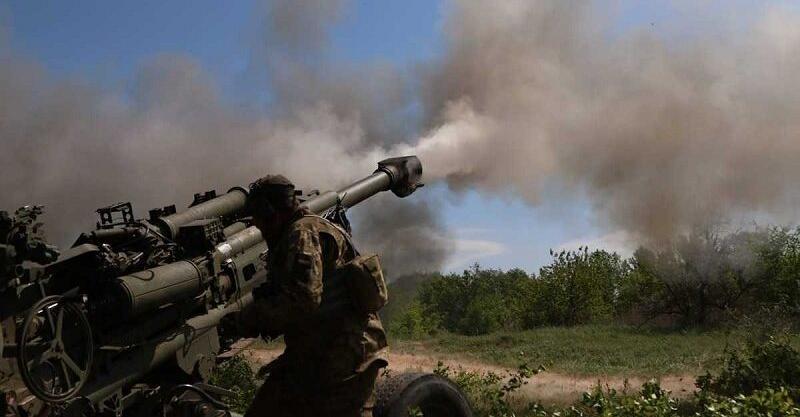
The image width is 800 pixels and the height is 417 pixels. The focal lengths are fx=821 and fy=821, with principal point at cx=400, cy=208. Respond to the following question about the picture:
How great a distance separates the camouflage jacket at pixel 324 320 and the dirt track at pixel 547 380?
5959 mm

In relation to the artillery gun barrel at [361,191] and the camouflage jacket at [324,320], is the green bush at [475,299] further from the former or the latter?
the camouflage jacket at [324,320]

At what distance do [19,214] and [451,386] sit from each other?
8.98ft

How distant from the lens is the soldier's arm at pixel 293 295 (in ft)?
11.4

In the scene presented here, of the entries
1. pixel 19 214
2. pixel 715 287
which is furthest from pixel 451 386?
pixel 715 287

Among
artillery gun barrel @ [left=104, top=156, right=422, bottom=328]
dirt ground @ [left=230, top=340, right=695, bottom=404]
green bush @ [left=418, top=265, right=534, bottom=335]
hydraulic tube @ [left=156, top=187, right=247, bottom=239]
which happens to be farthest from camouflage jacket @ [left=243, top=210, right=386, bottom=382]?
green bush @ [left=418, top=265, right=534, bottom=335]

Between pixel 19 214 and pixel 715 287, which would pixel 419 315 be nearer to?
pixel 715 287

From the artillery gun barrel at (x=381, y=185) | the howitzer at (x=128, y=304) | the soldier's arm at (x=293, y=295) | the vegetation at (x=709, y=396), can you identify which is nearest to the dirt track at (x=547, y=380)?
the vegetation at (x=709, y=396)

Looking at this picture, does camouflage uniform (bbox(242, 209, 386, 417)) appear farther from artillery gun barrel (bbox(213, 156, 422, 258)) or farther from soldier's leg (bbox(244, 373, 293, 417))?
artillery gun barrel (bbox(213, 156, 422, 258))

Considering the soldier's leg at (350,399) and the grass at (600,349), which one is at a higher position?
the soldier's leg at (350,399)

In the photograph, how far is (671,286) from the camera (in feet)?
88.7

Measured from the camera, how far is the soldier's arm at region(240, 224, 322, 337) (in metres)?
3.47

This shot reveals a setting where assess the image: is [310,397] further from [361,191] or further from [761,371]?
[761,371]

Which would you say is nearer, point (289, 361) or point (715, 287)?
point (289, 361)

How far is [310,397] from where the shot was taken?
387cm
